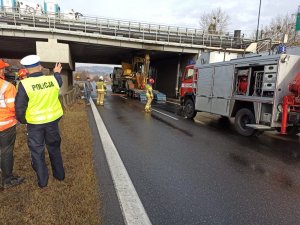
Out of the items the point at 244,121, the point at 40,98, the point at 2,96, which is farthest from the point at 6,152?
the point at 244,121

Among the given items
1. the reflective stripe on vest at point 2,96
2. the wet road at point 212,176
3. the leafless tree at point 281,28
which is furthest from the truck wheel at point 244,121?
the leafless tree at point 281,28

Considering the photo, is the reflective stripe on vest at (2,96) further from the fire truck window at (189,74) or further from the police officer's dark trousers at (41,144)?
the fire truck window at (189,74)

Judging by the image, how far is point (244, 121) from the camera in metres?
9.00

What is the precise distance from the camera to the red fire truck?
24.4 ft

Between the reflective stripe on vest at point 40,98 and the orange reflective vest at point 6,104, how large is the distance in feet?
1.18

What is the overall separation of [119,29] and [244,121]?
2288 cm

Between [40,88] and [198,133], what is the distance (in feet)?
20.1

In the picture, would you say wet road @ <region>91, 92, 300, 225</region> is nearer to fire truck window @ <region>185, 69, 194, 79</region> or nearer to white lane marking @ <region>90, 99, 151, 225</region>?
white lane marking @ <region>90, 99, 151, 225</region>

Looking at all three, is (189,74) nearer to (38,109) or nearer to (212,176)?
(212,176)

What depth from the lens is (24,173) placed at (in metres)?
4.56

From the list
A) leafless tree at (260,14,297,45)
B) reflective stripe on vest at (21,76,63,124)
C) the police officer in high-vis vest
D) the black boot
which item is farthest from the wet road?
leafless tree at (260,14,297,45)

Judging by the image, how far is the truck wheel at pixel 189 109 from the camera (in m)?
12.5

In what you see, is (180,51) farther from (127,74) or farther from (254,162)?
(254,162)

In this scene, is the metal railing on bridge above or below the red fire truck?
above
